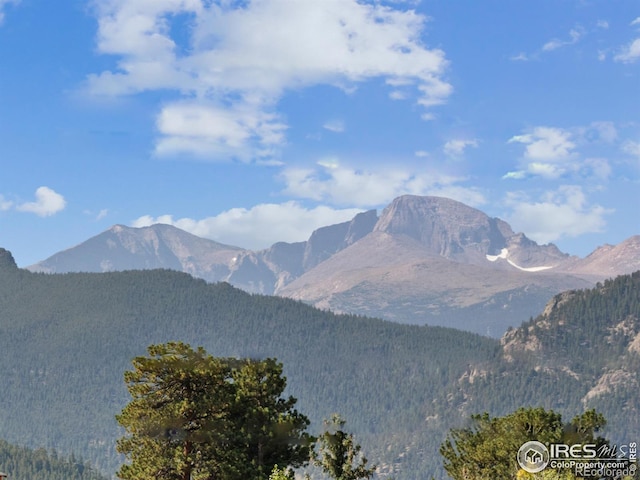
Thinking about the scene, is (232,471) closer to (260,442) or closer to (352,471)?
(260,442)

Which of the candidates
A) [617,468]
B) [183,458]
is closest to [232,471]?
[183,458]

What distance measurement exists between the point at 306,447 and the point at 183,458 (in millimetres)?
16583

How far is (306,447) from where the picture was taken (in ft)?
342
